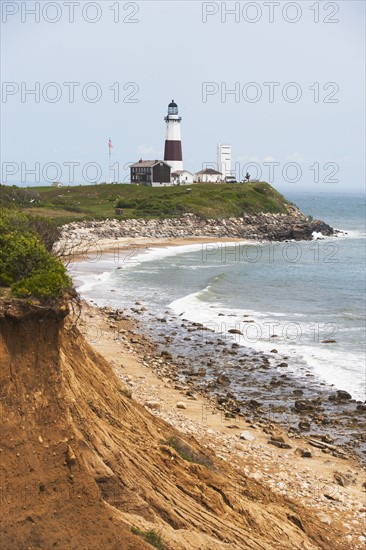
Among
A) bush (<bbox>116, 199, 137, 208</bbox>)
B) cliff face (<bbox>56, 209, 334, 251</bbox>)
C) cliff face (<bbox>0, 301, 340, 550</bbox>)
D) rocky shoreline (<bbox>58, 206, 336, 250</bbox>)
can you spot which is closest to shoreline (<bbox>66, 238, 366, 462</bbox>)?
cliff face (<bbox>0, 301, 340, 550</bbox>)

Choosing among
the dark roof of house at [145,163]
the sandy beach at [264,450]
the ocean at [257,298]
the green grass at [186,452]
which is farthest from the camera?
the dark roof of house at [145,163]

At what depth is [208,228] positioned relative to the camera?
83.4 meters

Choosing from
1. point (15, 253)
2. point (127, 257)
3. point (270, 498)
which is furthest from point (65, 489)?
point (127, 257)

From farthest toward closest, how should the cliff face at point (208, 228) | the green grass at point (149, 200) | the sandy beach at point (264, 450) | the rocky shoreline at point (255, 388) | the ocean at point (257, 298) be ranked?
1. the green grass at point (149, 200)
2. the cliff face at point (208, 228)
3. the ocean at point (257, 298)
4. the rocky shoreline at point (255, 388)
5. the sandy beach at point (264, 450)

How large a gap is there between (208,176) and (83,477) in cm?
10853

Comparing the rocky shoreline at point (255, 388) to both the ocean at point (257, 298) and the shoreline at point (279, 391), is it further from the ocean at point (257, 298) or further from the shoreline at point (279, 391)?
the ocean at point (257, 298)

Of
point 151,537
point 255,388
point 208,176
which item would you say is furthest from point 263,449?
point 208,176

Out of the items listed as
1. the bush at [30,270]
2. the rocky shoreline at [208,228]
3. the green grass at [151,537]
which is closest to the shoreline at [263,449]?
the green grass at [151,537]

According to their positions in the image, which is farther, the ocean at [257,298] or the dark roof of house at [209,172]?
the dark roof of house at [209,172]

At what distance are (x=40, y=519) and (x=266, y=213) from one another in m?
87.4

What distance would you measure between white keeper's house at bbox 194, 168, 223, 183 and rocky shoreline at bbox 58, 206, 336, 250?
1977 cm

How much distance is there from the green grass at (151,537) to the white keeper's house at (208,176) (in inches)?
→ 4194

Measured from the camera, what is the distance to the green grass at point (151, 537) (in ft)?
30.9

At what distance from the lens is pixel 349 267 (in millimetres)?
62094
